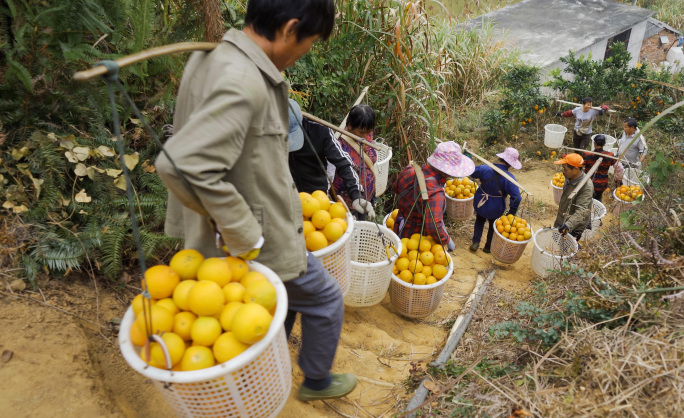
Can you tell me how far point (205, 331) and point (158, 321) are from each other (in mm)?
155

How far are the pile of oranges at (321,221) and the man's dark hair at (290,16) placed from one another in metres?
0.86

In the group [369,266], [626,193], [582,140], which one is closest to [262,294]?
[369,266]

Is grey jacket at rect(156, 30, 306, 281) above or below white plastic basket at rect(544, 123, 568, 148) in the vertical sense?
above

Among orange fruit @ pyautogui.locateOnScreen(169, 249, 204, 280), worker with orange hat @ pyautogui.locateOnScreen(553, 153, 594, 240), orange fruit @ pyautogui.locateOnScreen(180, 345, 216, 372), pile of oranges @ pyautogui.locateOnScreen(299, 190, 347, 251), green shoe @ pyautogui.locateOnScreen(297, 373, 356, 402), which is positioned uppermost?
orange fruit @ pyautogui.locateOnScreen(169, 249, 204, 280)

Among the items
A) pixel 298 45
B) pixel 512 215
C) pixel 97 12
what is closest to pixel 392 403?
pixel 298 45

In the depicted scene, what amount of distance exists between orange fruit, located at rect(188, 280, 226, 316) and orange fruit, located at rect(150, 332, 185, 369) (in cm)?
11

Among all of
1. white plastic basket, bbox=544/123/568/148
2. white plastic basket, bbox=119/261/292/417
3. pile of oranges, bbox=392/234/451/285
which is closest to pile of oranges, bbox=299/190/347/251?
white plastic basket, bbox=119/261/292/417

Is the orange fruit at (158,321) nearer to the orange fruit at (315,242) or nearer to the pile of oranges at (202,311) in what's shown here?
the pile of oranges at (202,311)

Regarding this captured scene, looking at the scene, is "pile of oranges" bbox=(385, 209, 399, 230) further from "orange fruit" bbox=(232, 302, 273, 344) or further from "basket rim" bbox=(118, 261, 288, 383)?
"orange fruit" bbox=(232, 302, 273, 344)

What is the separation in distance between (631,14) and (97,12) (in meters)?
15.4

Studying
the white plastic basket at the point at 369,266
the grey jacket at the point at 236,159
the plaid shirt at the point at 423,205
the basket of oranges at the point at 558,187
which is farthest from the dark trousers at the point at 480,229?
the grey jacket at the point at 236,159

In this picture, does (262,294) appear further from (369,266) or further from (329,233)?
(369,266)

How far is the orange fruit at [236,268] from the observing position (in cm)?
151

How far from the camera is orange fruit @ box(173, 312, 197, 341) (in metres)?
1.39
